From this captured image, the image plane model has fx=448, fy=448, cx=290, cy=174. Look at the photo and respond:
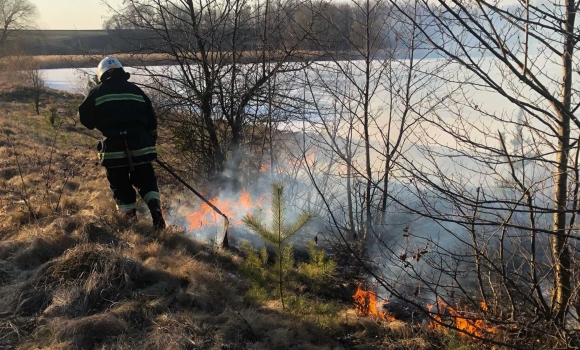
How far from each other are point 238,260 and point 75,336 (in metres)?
2.15

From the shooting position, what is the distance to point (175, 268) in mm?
4109

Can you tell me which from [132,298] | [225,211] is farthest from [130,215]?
[132,298]

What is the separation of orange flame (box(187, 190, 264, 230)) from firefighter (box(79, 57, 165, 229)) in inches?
43.5

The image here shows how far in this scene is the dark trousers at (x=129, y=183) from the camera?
515 centimetres

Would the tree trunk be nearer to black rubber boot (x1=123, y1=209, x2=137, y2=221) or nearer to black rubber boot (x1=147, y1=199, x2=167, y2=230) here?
black rubber boot (x1=147, y1=199, x2=167, y2=230)

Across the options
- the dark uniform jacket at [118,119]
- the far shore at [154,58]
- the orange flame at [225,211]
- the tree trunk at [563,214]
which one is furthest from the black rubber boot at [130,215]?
the tree trunk at [563,214]

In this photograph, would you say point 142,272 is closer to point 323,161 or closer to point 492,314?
point 492,314

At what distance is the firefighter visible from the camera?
16.1 ft

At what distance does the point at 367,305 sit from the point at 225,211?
2.97 metres

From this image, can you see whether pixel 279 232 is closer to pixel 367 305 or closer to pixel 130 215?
pixel 367 305

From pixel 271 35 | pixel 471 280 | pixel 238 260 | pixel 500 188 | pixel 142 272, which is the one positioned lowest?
pixel 471 280

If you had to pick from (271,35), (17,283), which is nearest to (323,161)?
(271,35)

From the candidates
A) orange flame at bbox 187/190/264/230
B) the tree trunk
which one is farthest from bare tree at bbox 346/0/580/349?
orange flame at bbox 187/190/264/230

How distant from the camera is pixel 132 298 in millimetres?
3506
